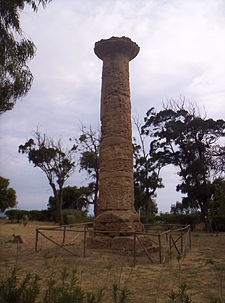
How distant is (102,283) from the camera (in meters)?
5.47

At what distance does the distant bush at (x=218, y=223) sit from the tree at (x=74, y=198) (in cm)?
1367

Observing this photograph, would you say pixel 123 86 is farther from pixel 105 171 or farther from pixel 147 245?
pixel 147 245

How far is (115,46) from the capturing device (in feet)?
37.8

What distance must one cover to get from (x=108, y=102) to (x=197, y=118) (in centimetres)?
1326

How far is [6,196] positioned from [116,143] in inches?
950

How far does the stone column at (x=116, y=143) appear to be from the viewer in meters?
10.1

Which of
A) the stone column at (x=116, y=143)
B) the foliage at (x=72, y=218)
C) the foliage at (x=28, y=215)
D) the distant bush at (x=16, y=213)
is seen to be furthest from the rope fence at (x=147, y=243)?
the distant bush at (x=16, y=213)

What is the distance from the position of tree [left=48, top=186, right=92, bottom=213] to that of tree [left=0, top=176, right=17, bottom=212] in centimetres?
430

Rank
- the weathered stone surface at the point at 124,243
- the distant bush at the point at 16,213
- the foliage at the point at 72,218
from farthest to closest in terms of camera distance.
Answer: the distant bush at the point at 16,213, the foliage at the point at 72,218, the weathered stone surface at the point at 124,243

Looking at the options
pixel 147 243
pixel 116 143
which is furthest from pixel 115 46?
pixel 147 243

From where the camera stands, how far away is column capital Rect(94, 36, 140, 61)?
11.5 m

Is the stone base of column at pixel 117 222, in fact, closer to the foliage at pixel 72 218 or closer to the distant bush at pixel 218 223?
the distant bush at pixel 218 223

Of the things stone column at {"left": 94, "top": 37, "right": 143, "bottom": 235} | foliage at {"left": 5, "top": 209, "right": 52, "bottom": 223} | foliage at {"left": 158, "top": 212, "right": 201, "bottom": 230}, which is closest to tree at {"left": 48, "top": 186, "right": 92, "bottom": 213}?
foliage at {"left": 5, "top": 209, "right": 52, "bottom": 223}

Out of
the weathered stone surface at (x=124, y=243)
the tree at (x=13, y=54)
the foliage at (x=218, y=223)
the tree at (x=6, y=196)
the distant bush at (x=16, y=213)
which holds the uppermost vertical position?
the tree at (x=13, y=54)
